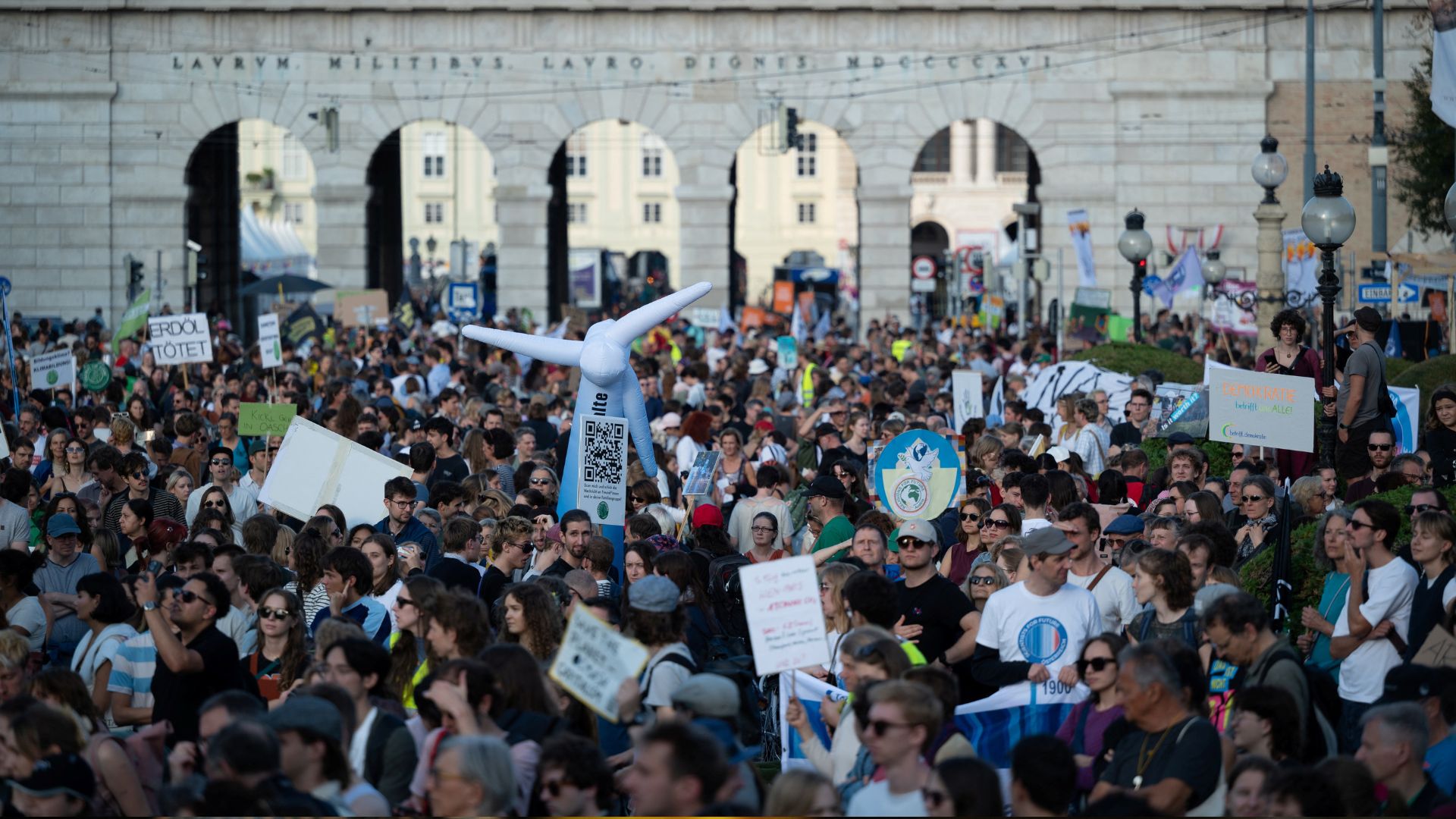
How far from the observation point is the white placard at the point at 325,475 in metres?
14.1

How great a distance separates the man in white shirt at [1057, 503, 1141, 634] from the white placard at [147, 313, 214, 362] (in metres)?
15.1

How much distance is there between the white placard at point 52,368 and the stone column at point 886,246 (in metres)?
24.2

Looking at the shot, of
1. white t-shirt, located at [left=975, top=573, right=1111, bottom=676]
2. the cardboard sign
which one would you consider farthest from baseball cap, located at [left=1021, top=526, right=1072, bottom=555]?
the cardboard sign

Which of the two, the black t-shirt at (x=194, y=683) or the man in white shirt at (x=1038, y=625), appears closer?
the black t-shirt at (x=194, y=683)

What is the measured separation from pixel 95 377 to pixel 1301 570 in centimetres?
1567

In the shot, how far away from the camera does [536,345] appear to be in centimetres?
1498

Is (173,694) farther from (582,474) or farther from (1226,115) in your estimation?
(1226,115)

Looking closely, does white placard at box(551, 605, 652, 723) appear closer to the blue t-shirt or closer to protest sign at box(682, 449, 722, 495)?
the blue t-shirt

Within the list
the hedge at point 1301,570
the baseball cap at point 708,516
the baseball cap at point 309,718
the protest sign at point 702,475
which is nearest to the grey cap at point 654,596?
the baseball cap at point 309,718

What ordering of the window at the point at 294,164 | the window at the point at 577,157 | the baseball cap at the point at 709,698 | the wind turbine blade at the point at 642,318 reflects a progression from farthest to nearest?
the window at the point at 294,164, the window at the point at 577,157, the wind turbine blade at the point at 642,318, the baseball cap at the point at 709,698

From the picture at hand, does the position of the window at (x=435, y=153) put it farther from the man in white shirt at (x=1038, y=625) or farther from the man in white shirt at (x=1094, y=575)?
the man in white shirt at (x=1038, y=625)

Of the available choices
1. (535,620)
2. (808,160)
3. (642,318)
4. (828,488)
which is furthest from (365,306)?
(808,160)

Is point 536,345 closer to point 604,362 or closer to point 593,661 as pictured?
point 604,362

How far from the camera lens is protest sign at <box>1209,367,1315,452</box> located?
13.5 meters
